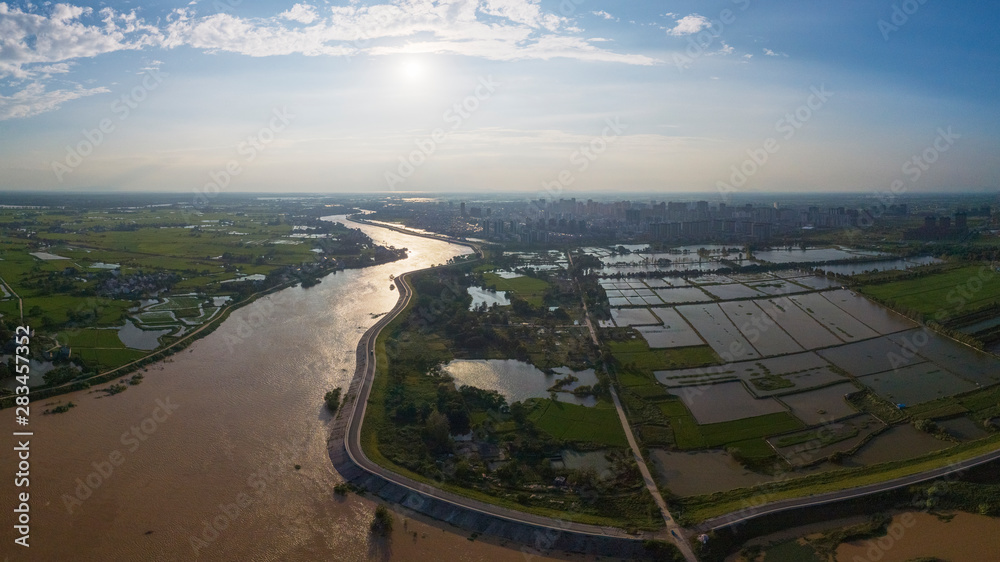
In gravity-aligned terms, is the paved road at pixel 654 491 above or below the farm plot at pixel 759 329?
below

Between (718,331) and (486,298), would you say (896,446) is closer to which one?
(718,331)

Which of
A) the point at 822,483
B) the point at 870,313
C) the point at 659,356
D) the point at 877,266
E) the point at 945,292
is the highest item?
the point at 877,266

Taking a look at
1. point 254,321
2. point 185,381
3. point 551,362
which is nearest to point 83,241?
point 254,321

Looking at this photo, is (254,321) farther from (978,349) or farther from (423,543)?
(978,349)

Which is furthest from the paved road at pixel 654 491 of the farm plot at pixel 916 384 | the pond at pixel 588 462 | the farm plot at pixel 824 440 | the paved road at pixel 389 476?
the farm plot at pixel 916 384

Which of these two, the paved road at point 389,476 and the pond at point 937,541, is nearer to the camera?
the pond at point 937,541

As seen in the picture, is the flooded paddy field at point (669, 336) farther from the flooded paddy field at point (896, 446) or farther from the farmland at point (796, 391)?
the flooded paddy field at point (896, 446)

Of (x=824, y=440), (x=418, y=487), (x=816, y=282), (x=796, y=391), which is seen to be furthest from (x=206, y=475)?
(x=816, y=282)

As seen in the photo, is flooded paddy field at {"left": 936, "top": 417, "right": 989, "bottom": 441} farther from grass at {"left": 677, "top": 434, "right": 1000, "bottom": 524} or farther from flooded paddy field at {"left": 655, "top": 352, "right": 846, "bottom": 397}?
flooded paddy field at {"left": 655, "top": 352, "right": 846, "bottom": 397}
